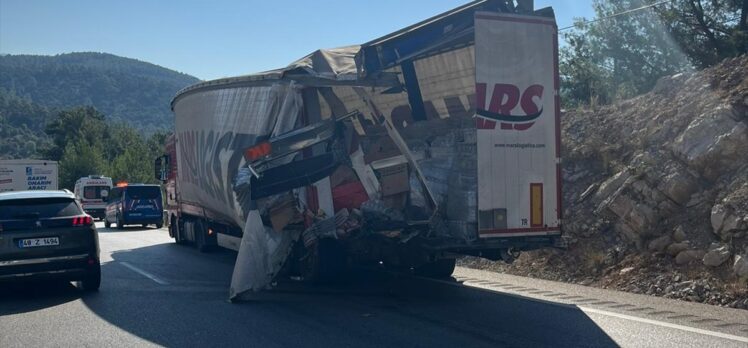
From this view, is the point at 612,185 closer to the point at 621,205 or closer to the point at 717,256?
the point at 621,205

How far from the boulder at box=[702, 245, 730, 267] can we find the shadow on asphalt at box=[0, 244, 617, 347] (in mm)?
2888

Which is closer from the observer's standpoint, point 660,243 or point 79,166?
point 660,243

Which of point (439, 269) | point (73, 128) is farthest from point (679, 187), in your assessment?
point (73, 128)

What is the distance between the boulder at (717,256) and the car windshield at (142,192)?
26522 mm

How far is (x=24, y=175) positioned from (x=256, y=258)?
29439 mm

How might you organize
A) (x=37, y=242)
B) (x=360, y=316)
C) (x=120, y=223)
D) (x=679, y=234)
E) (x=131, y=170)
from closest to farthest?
1. (x=360, y=316)
2. (x=37, y=242)
3. (x=679, y=234)
4. (x=120, y=223)
5. (x=131, y=170)

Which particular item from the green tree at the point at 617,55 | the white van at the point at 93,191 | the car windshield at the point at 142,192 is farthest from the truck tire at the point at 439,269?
the white van at the point at 93,191

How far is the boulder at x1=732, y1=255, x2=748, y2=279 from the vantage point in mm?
10586

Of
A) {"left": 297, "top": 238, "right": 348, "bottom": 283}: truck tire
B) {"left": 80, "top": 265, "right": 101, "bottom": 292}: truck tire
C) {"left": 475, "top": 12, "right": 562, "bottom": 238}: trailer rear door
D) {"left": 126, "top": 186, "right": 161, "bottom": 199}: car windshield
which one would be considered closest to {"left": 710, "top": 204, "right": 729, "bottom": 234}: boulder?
{"left": 475, "top": 12, "right": 562, "bottom": 238}: trailer rear door

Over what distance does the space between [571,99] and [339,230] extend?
24.6 m

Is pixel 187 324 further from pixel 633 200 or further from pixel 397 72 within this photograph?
pixel 633 200

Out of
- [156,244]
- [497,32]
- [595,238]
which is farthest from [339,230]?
[156,244]

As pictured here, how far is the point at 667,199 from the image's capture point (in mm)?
13305

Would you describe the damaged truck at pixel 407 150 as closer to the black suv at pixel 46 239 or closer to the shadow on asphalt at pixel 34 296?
the black suv at pixel 46 239
